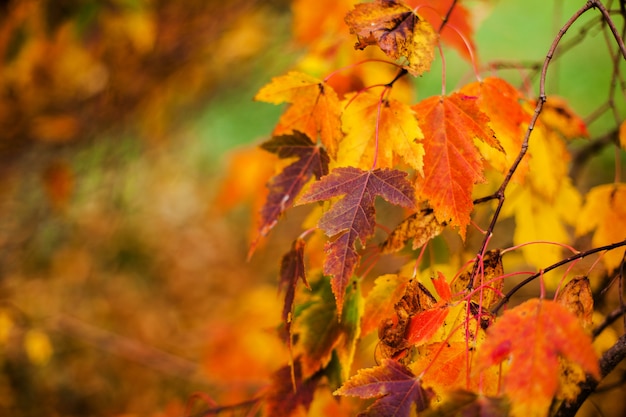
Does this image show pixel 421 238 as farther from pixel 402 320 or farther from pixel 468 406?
pixel 468 406

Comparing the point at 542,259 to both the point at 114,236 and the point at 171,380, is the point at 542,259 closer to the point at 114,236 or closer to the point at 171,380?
the point at 171,380

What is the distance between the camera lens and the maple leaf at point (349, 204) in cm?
56

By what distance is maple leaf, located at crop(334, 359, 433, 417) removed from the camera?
1.69ft

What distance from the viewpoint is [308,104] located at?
736 mm

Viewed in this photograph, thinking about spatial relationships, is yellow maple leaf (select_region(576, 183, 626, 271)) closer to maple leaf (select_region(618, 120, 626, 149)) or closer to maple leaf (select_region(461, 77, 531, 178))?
maple leaf (select_region(618, 120, 626, 149))

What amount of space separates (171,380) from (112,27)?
197cm

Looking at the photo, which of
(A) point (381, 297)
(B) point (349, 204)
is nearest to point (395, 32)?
(B) point (349, 204)

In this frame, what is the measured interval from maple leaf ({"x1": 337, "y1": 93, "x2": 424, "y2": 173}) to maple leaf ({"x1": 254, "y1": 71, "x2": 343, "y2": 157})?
0.06 ft

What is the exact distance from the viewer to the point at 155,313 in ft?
11.0

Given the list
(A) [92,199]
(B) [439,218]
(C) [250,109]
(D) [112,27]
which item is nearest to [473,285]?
(B) [439,218]

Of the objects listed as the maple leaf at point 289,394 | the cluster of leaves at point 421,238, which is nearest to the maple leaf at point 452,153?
the cluster of leaves at point 421,238

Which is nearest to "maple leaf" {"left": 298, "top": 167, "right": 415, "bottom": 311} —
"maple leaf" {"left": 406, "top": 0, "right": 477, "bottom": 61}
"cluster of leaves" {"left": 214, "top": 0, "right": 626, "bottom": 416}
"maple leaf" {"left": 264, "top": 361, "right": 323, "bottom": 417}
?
"cluster of leaves" {"left": 214, "top": 0, "right": 626, "bottom": 416}

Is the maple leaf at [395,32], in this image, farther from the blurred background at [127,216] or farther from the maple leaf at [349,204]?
the blurred background at [127,216]

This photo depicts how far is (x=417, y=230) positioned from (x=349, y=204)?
0.36ft
